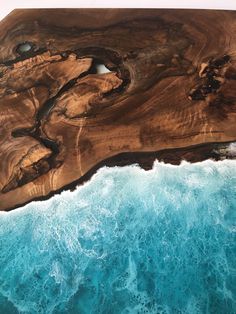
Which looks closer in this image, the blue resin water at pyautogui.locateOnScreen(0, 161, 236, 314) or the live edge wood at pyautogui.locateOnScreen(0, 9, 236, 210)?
the blue resin water at pyautogui.locateOnScreen(0, 161, 236, 314)

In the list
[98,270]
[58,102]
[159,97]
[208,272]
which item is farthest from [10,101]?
[208,272]

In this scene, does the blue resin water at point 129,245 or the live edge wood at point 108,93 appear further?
the live edge wood at point 108,93

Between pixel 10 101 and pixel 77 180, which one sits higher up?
pixel 10 101

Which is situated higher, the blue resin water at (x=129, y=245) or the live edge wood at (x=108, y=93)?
the live edge wood at (x=108, y=93)

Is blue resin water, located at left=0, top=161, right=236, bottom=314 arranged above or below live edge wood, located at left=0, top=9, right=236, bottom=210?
below

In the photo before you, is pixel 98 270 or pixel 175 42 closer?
pixel 98 270
